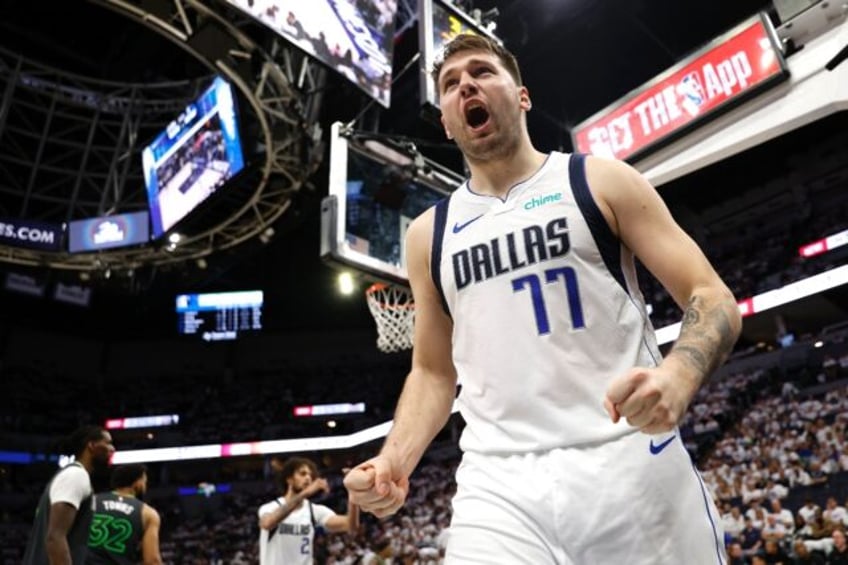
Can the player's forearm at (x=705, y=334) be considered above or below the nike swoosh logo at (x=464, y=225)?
below

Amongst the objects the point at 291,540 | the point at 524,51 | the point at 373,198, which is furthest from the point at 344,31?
the point at 524,51

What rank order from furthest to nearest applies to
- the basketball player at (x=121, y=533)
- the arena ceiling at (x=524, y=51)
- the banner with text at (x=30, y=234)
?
the arena ceiling at (x=524, y=51) → the banner with text at (x=30, y=234) → the basketball player at (x=121, y=533)

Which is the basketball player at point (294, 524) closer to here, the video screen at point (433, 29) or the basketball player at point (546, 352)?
the video screen at point (433, 29)

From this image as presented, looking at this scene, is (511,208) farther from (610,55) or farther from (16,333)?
(16,333)

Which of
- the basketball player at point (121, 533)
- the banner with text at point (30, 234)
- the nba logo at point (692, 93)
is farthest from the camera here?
the banner with text at point (30, 234)

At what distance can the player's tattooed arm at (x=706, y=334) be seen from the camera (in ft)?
4.99

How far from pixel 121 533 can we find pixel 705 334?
15.7 ft

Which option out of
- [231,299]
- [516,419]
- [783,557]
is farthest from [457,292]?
[231,299]

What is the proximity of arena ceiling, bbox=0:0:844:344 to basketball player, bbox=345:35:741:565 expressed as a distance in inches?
420

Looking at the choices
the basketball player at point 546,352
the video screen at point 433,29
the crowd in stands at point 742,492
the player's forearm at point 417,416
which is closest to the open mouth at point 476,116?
the basketball player at point 546,352

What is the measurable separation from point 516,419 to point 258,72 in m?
8.68

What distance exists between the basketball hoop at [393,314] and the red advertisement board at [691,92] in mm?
2900

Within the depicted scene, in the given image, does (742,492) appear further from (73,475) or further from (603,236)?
(603,236)

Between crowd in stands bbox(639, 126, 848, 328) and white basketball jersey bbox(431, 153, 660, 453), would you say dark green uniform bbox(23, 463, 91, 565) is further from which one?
crowd in stands bbox(639, 126, 848, 328)
